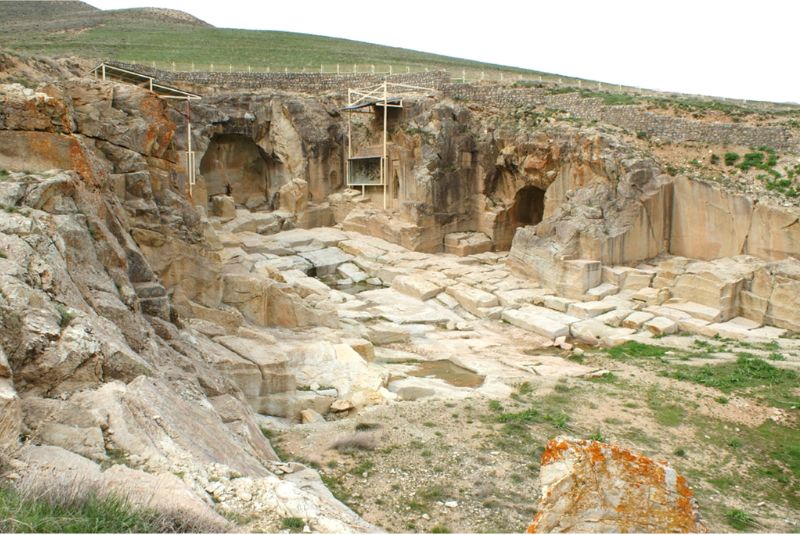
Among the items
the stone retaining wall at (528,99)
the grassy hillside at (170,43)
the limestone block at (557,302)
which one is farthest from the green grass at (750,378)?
the grassy hillside at (170,43)

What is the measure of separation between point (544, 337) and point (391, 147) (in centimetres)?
1556

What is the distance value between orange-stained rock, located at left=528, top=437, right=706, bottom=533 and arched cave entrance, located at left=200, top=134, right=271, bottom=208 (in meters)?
32.1

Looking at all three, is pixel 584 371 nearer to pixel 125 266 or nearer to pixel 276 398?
pixel 276 398

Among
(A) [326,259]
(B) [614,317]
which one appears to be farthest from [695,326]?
(A) [326,259]

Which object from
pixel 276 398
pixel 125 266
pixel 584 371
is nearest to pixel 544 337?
pixel 584 371

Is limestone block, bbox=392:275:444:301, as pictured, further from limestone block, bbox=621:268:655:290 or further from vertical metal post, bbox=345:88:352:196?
vertical metal post, bbox=345:88:352:196

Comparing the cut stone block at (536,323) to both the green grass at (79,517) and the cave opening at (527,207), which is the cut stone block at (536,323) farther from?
the green grass at (79,517)

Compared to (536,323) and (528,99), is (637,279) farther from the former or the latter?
(528,99)

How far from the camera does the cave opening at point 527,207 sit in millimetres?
31555

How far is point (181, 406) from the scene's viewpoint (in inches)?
316

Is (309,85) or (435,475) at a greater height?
(309,85)

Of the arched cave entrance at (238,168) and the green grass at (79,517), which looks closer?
the green grass at (79,517)

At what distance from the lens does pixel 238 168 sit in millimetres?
37188

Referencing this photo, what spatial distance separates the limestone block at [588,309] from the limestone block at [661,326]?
1.81 meters
